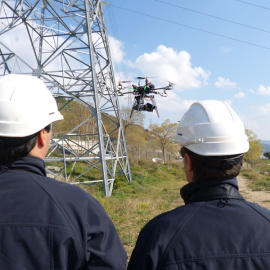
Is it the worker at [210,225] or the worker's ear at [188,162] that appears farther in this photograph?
the worker's ear at [188,162]

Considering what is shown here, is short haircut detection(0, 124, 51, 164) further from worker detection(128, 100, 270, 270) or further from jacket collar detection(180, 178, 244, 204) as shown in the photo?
jacket collar detection(180, 178, 244, 204)

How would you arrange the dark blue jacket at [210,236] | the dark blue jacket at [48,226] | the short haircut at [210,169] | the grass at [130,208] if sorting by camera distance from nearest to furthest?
the dark blue jacket at [210,236], the dark blue jacket at [48,226], the short haircut at [210,169], the grass at [130,208]

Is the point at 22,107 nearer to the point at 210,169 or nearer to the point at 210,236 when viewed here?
the point at 210,169

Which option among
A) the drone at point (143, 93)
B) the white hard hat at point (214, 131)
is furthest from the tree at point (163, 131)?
the white hard hat at point (214, 131)

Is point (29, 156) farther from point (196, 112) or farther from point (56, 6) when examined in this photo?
point (56, 6)

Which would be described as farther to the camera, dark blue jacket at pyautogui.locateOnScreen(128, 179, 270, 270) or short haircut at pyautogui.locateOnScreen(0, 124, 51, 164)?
short haircut at pyautogui.locateOnScreen(0, 124, 51, 164)

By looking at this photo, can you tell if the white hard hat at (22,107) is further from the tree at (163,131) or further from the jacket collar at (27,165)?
the tree at (163,131)

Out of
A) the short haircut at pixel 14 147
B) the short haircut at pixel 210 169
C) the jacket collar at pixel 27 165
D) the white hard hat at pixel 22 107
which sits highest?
the white hard hat at pixel 22 107

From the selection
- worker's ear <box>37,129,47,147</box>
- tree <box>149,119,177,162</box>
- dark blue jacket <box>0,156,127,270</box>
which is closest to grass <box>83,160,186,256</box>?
dark blue jacket <box>0,156,127,270</box>
